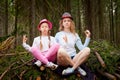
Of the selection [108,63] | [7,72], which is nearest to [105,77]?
[108,63]

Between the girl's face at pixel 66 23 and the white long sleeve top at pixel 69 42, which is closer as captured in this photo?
the white long sleeve top at pixel 69 42

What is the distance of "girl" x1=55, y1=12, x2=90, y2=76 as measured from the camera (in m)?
5.11

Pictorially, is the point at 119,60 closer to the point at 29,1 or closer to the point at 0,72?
the point at 0,72

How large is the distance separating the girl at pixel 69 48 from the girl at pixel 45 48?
0.14 meters

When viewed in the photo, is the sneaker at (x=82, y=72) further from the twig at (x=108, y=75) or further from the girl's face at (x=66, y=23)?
the girl's face at (x=66, y=23)

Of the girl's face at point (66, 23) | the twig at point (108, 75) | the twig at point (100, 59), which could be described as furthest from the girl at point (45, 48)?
the twig at point (108, 75)

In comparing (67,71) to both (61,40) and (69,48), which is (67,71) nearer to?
(69,48)

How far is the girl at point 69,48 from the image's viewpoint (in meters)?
5.11

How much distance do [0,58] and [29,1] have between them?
658 cm

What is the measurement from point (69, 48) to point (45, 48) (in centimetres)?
46

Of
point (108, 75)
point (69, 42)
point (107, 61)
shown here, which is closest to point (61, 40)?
point (69, 42)

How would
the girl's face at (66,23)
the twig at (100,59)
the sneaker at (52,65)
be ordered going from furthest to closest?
the girl's face at (66,23), the twig at (100,59), the sneaker at (52,65)

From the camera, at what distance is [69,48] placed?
18.3 feet

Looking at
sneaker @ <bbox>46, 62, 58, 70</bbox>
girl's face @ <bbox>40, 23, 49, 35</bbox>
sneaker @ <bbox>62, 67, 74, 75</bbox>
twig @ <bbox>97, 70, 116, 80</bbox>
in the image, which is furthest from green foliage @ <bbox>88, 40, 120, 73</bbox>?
girl's face @ <bbox>40, 23, 49, 35</bbox>
